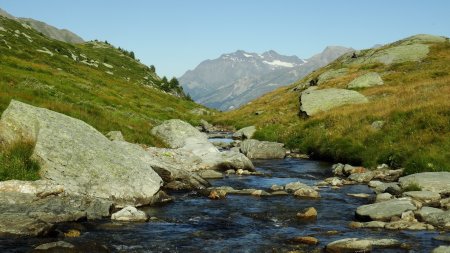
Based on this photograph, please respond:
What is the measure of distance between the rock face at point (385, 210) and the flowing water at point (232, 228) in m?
0.58

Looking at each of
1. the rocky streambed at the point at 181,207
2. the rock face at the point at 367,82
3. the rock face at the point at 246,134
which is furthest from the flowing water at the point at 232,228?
the rock face at the point at 367,82

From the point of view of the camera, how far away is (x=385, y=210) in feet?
49.5

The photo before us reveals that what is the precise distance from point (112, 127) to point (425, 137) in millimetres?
19827

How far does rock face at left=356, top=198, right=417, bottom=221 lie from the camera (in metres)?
14.8

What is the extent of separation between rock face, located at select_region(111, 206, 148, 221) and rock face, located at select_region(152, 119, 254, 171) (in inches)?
436

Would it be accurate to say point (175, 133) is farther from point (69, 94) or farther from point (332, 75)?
point (332, 75)

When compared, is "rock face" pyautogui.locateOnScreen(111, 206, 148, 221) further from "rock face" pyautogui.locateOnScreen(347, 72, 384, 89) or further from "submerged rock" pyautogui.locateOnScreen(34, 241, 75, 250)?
"rock face" pyautogui.locateOnScreen(347, 72, 384, 89)

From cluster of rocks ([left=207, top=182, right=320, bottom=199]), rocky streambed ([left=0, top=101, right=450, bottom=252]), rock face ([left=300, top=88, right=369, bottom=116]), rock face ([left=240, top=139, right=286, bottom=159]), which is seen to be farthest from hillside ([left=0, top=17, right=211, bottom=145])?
rock face ([left=300, top=88, right=369, bottom=116])

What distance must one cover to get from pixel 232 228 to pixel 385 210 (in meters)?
5.48

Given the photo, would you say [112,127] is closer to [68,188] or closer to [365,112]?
[68,188]

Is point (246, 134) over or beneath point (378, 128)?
beneath

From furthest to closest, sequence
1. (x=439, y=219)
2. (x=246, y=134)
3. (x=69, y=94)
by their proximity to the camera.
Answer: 1. (x=69, y=94)
2. (x=246, y=134)
3. (x=439, y=219)

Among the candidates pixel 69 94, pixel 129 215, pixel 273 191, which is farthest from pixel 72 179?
pixel 69 94

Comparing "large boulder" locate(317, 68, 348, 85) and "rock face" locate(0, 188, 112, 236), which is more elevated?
"large boulder" locate(317, 68, 348, 85)
